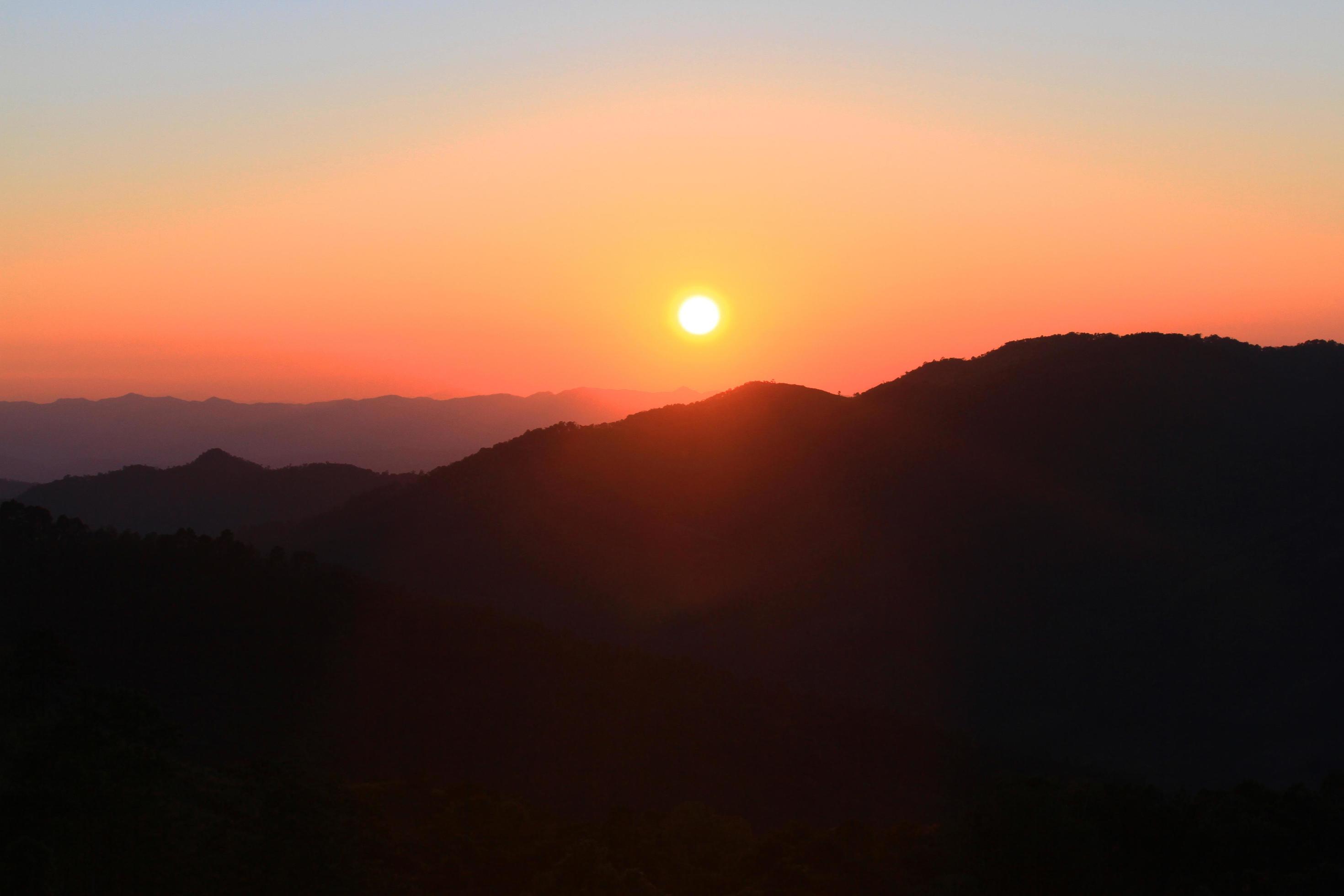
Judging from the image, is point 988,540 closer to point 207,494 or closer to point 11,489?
point 207,494

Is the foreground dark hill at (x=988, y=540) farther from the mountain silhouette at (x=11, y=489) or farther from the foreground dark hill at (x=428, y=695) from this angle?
the mountain silhouette at (x=11, y=489)

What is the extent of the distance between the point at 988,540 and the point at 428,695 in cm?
4249

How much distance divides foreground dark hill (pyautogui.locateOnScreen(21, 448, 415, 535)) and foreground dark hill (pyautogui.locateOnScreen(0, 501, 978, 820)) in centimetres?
6233

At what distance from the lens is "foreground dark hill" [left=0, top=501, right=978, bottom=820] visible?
128 feet

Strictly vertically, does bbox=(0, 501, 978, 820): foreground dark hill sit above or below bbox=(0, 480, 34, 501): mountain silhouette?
below

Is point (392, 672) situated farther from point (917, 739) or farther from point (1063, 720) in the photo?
point (1063, 720)

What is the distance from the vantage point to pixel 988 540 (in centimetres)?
7212

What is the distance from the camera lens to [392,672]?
4550 cm

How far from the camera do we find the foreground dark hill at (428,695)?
128ft

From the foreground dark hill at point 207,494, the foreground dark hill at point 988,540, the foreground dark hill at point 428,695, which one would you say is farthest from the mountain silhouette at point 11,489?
the foreground dark hill at point 428,695

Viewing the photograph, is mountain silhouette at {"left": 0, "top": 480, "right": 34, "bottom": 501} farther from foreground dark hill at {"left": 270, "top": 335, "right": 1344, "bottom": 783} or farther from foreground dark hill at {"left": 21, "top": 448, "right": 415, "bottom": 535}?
foreground dark hill at {"left": 270, "top": 335, "right": 1344, "bottom": 783}

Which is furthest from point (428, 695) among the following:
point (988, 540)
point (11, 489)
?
point (11, 489)

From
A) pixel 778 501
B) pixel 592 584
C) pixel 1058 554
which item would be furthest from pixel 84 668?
pixel 1058 554

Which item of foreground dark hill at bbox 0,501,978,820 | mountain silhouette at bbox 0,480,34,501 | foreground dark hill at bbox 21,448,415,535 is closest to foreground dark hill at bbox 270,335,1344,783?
foreground dark hill at bbox 0,501,978,820
